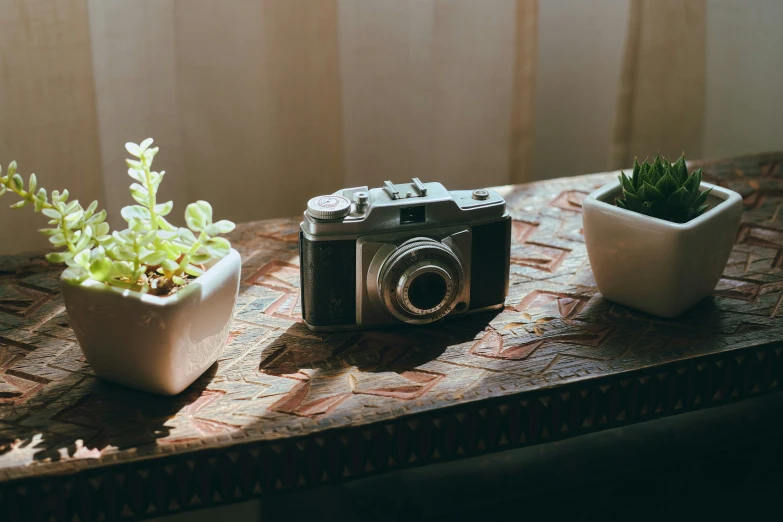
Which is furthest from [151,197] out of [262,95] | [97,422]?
[262,95]

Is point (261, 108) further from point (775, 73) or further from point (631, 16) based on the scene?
point (775, 73)

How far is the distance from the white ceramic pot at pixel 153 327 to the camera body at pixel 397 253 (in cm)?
8

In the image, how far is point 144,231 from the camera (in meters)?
0.65

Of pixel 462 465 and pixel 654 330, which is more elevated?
pixel 654 330

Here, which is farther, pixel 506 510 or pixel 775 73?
pixel 775 73

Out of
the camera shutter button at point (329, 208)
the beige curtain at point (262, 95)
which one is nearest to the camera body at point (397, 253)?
the camera shutter button at point (329, 208)

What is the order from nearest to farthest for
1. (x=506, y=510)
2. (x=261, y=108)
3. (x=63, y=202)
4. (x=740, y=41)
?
(x=63, y=202) < (x=506, y=510) < (x=261, y=108) < (x=740, y=41)

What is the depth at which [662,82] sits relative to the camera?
1.24 m

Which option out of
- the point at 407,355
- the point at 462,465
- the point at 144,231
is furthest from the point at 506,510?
the point at 144,231

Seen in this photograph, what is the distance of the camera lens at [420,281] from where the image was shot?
654 millimetres

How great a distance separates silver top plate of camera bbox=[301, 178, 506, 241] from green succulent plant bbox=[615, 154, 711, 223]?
0.39 ft

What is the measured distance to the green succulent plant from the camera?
70cm

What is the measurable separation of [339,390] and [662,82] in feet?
2.76

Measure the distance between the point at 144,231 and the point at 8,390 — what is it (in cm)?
15
